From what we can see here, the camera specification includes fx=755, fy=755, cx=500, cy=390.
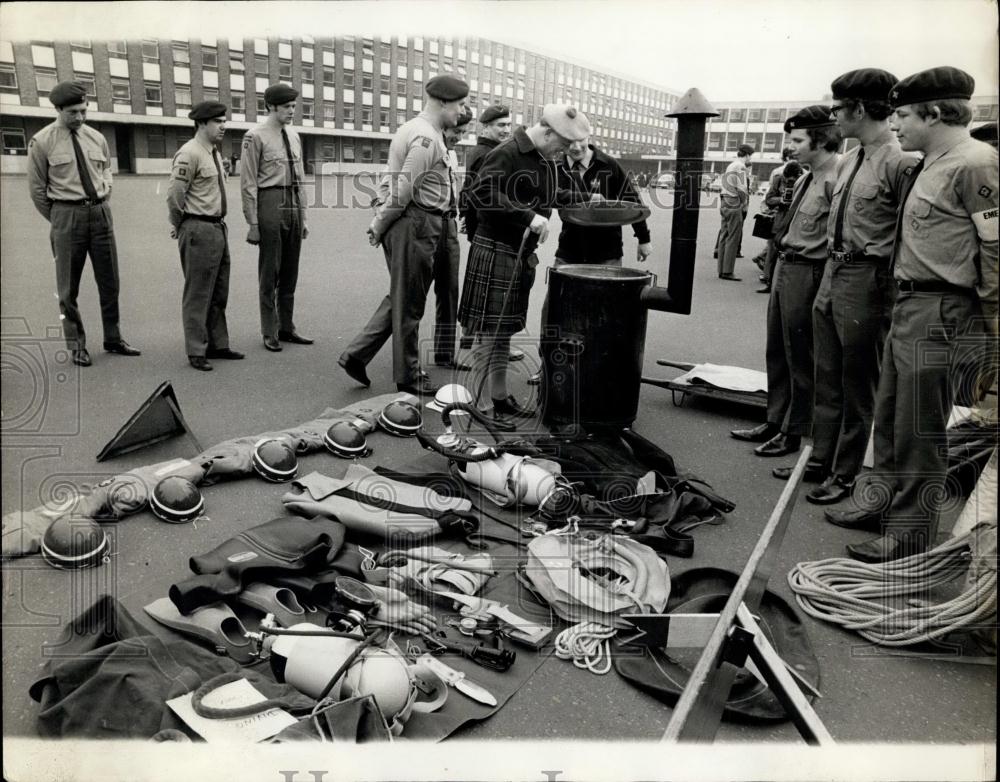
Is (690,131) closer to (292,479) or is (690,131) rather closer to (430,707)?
(292,479)

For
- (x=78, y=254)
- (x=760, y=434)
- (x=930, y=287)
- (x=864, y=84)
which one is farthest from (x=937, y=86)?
(x=78, y=254)

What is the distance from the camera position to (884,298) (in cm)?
429

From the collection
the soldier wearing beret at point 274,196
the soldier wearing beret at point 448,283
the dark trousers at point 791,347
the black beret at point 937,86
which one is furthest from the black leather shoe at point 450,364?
the black beret at point 937,86

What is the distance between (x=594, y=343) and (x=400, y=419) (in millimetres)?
1488

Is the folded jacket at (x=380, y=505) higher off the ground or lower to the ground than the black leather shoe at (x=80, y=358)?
lower

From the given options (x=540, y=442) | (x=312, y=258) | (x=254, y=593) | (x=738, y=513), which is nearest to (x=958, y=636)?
(x=738, y=513)

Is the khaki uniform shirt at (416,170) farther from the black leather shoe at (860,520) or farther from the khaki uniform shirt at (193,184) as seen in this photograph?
the black leather shoe at (860,520)

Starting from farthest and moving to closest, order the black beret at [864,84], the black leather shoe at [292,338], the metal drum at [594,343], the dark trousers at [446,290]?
1. the black leather shoe at [292,338]
2. the dark trousers at [446,290]
3. the metal drum at [594,343]
4. the black beret at [864,84]

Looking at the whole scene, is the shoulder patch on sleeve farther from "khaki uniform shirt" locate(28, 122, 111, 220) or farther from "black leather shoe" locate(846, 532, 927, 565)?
"khaki uniform shirt" locate(28, 122, 111, 220)

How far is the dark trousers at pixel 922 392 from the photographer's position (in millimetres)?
3576

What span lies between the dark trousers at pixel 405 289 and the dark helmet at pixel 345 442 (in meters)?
1.13

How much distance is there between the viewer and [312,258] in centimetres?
1252

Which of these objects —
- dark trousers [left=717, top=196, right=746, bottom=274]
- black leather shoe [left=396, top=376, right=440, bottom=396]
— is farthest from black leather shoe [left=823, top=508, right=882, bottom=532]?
dark trousers [left=717, top=196, right=746, bottom=274]

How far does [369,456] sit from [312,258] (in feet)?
27.2
